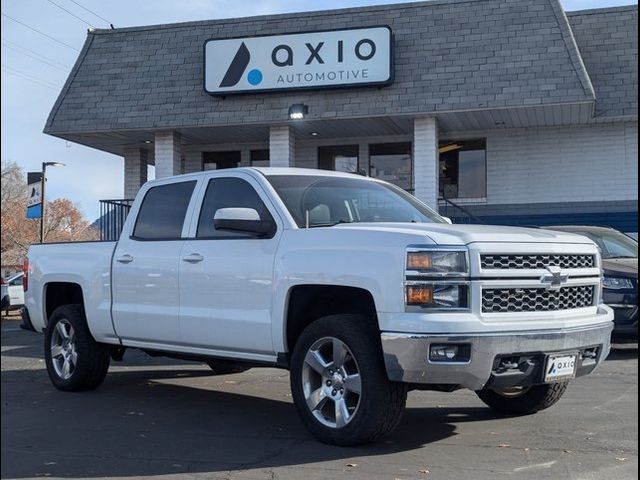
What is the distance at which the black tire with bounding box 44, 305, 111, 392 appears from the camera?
751 cm

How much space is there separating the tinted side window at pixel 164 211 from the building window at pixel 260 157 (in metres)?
11.8

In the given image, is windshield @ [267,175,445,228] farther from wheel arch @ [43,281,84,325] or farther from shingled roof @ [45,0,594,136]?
shingled roof @ [45,0,594,136]

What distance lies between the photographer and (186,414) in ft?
21.7

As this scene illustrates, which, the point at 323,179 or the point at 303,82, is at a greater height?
the point at 303,82

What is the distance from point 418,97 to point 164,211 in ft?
30.8

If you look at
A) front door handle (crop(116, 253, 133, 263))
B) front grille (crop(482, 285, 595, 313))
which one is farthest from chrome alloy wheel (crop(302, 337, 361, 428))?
front door handle (crop(116, 253, 133, 263))

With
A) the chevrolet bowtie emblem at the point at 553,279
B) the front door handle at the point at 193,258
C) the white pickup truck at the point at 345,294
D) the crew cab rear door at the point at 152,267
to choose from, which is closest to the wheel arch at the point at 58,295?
the white pickup truck at the point at 345,294

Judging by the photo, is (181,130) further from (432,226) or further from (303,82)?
(432,226)

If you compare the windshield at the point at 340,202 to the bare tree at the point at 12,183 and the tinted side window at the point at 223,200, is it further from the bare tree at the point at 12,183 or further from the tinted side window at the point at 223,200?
the bare tree at the point at 12,183

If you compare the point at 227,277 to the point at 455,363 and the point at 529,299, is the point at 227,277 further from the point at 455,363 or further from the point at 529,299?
the point at 529,299

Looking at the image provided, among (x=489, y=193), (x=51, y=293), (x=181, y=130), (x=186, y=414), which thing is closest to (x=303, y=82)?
(x=181, y=130)

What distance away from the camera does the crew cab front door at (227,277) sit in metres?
5.77

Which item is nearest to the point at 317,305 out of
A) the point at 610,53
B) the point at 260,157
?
the point at 610,53

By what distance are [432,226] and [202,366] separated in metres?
5.23
